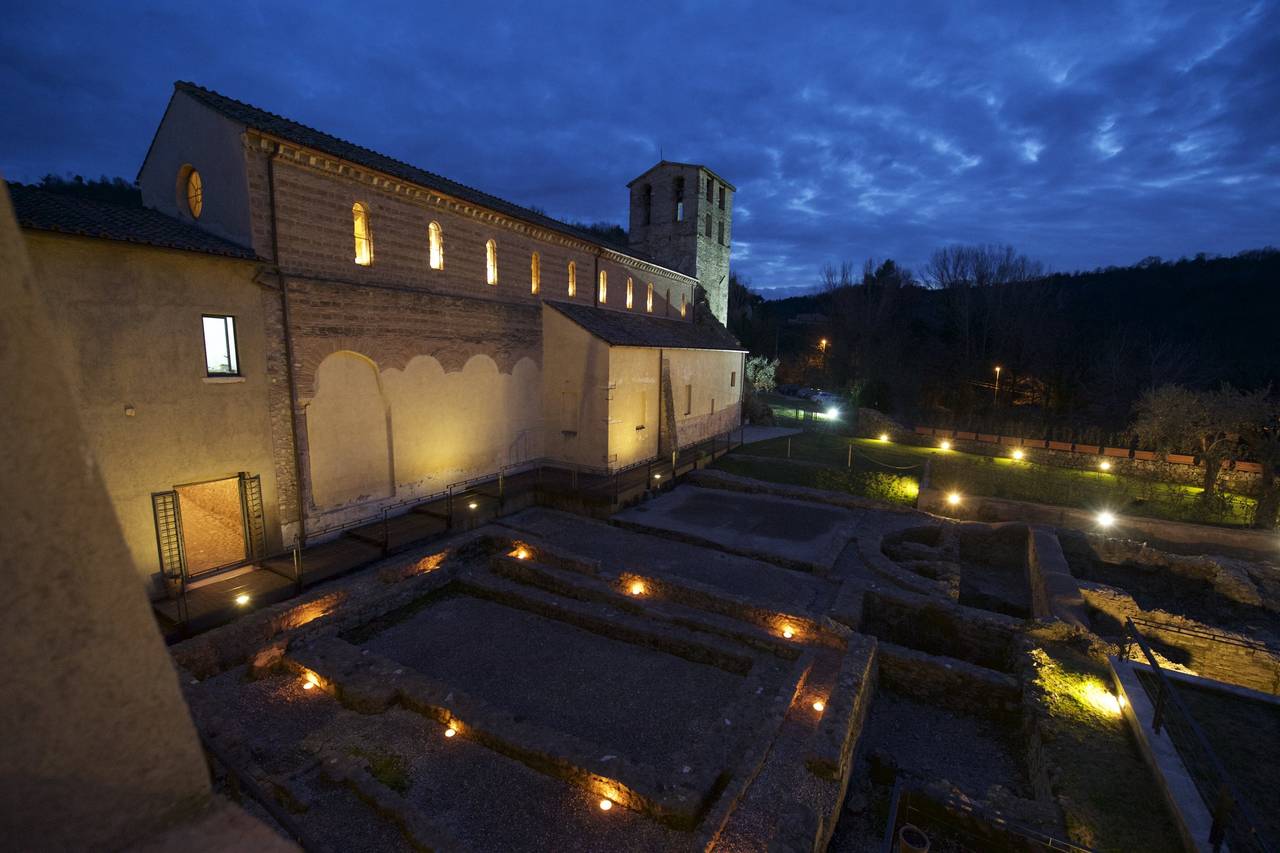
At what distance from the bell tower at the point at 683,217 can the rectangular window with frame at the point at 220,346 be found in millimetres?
23472

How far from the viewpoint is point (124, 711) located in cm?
147

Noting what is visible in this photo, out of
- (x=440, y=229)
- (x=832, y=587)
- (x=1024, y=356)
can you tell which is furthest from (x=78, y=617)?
(x=1024, y=356)

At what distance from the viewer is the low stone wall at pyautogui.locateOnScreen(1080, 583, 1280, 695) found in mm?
9918

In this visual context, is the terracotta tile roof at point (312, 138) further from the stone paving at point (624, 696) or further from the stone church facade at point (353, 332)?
the stone paving at point (624, 696)

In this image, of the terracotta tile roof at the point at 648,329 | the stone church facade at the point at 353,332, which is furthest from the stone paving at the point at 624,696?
the terracotta tile roof at the point at 648,329

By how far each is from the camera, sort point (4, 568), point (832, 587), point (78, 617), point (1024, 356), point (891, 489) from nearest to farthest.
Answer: point (4, 568), point (78, 617), point (832, 587), point (891, 489), point (1024, 356)

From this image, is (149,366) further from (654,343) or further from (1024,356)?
(1024,356)

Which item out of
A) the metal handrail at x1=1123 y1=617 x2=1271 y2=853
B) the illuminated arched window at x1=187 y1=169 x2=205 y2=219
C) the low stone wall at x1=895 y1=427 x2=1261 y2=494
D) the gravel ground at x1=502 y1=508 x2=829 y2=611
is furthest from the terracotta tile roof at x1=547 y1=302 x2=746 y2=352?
the metal handrail at x1=1123 y1=617 x2=1271 y2=853

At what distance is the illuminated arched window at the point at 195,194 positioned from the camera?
41.3ft

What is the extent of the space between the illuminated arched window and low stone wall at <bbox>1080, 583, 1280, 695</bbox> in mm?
21600

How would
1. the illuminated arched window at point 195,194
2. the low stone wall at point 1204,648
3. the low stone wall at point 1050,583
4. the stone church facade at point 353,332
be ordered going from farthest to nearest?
the illuminated arched window at point 195,194, the low stone wall at point 1050,583, the stone church facade at point 353,332, the low stone wall at point 1204,648

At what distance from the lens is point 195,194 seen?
1288 cm

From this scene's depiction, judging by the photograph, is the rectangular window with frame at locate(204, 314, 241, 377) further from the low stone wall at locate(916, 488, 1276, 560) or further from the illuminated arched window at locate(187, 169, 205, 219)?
the low stone wall at locate(916, 488, 1276, 560)

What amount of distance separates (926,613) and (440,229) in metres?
16.2
